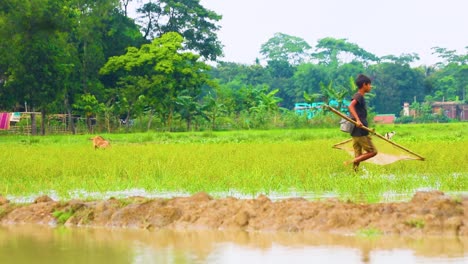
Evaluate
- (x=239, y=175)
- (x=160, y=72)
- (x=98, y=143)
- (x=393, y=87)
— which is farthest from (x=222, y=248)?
(x=393, y=87)

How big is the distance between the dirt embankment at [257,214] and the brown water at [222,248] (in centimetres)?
19

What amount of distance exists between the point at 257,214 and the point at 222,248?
1041mm

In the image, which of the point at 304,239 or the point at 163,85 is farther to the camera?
the point at 163,85

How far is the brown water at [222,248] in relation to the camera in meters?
5.65

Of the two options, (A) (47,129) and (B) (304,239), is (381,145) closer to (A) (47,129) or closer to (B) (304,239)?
(B) (304,239)

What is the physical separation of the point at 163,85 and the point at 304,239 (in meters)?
33.7

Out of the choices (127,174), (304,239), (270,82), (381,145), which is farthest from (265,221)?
(270,82)

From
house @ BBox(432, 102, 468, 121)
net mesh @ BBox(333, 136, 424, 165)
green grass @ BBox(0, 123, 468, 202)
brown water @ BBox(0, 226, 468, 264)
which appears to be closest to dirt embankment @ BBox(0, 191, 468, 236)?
brown water @ BBox(0, 226, 468, 264)

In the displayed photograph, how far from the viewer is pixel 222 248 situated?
6223 mm

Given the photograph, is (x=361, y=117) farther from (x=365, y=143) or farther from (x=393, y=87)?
(x=393, y=87)

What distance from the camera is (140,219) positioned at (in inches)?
300

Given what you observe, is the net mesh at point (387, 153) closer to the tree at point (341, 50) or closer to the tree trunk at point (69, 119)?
A: the tree trunk at point (69, 119)

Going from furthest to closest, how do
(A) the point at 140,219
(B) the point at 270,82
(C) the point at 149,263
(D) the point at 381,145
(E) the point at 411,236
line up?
1. (B) the point at 270,82
2. (D) the point at 381,145
3. (A) the point at 140,219
4. (E) the point at 411,236
5. (C) the point at 149,263

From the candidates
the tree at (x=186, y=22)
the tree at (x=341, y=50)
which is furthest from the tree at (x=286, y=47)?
the tree at (x=186, y=22)
